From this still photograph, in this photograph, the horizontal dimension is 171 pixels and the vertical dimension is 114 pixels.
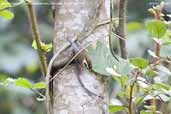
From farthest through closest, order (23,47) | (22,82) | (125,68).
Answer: (23,47) → (22,82) → (125,68)

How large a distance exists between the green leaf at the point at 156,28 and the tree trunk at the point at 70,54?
0.38ft

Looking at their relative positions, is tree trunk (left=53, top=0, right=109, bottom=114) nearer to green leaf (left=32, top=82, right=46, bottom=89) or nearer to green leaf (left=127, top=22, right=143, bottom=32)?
green leaf (left=32, top=82, right=46, bottom=89)

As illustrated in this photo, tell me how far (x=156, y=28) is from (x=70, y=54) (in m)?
0.15

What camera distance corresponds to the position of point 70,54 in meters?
0.80

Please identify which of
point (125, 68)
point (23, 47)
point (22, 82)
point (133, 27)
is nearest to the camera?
point (125, 68)

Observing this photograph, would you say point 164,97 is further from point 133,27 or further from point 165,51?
point 133,27

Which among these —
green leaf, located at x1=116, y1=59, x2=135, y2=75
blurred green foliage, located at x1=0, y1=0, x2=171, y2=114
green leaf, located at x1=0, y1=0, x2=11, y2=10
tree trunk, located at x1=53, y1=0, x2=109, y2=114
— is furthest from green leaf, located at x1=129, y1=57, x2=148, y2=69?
blurred green foliage, located at x1=0, y1=0, x2=171, y2=114

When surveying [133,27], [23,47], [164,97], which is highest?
[164,97]

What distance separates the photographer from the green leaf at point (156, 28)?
2.37 feet

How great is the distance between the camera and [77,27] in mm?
815

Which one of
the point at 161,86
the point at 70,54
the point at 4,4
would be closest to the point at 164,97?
the point at 161,86

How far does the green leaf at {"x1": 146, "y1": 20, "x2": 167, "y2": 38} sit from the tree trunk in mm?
116

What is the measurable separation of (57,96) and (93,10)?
149mm

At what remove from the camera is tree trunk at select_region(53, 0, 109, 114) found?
790 mm
